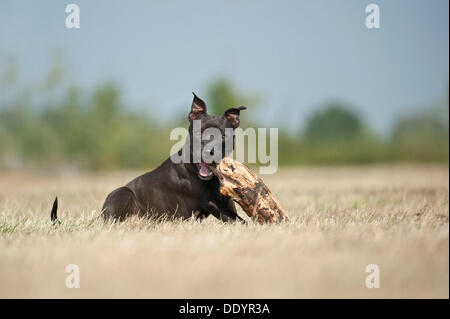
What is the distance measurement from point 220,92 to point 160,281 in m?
28.4

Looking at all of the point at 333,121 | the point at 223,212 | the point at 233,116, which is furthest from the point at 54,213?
the point at 333,121

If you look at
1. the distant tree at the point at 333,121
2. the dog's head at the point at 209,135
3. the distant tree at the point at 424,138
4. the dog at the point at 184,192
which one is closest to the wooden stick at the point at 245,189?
the dog's head at the point at 209,135

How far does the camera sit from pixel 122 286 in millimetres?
3123

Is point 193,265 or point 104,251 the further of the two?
point 104,251

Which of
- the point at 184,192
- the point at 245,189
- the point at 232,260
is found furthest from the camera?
the point at 184,192

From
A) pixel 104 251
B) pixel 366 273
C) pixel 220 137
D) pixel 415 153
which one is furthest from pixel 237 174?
pixel 415 153

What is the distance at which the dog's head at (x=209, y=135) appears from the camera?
5371 millimetres

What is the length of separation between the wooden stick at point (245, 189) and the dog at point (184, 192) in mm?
311

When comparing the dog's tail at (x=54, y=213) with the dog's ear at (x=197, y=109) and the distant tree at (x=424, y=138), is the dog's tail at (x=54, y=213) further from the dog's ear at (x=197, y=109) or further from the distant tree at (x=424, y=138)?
the distant tree at (x=424, y=138)

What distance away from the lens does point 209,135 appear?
18.0 ft

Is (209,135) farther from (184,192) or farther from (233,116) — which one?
(184,192)

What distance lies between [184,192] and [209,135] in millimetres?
881
